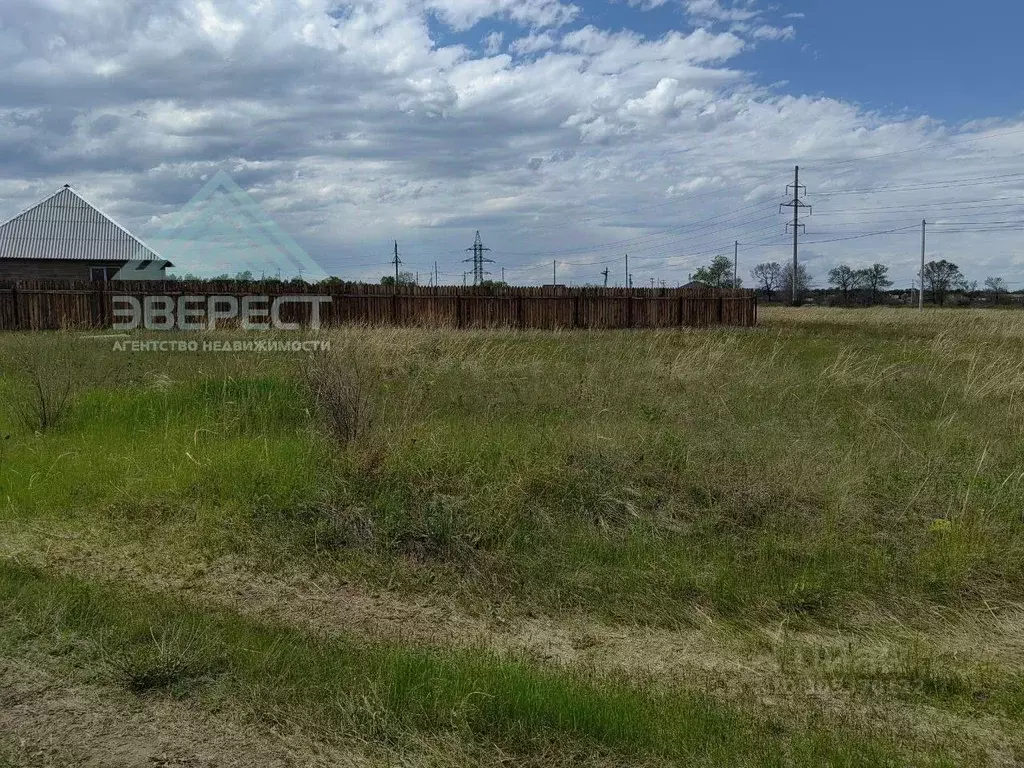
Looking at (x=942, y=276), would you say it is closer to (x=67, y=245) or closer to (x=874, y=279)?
(x=874, y=279)

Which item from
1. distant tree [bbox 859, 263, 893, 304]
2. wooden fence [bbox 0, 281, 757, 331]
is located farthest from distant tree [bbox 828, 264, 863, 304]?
wooden fence [bbox 0, 281, 757, 331]

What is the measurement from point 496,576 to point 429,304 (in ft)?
70.1

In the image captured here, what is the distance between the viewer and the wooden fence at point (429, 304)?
22.2m

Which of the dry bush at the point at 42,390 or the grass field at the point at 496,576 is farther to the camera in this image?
the dry bush at the point at 42,390

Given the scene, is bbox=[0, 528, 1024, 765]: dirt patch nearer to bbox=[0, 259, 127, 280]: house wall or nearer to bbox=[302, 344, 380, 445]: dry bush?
bbox=[302, 344, 380, 445]: dry bush

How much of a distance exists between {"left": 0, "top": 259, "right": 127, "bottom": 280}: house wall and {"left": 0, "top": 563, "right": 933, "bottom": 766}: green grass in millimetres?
33952

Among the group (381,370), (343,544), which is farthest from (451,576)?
(381,370)

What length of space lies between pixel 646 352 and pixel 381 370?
5635mm

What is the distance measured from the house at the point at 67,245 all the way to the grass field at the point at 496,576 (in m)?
27.5

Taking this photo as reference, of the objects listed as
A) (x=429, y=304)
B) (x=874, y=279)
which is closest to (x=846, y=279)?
(x=874, y=279)

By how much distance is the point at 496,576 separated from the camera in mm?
5035

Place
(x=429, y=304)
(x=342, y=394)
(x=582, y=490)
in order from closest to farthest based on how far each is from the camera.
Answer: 1. (x=582, y=490)
2. (x=342, y=394)
3. (x=429, y=304)

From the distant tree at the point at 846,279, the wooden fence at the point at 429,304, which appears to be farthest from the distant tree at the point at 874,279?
the wooden fence at the point at 429,304

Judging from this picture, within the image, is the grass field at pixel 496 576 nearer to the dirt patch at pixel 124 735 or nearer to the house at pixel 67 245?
the dirt patch at pixel 124 735
